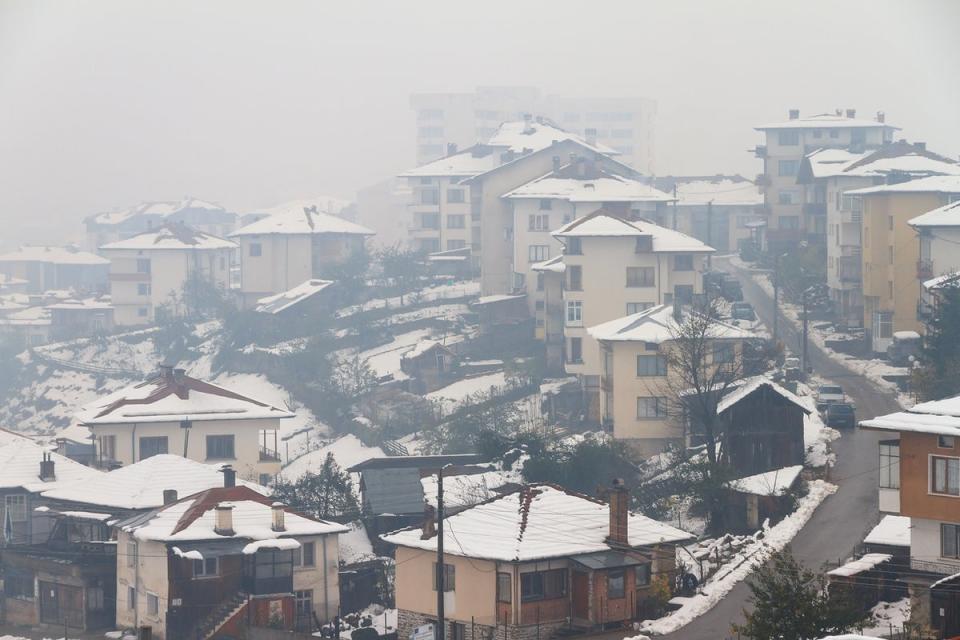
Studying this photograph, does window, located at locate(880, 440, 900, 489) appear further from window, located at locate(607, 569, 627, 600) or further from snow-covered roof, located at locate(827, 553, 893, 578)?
window, located at locate(607, 569, 627, 600)

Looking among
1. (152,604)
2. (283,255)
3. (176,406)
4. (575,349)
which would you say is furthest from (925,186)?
(283,255)

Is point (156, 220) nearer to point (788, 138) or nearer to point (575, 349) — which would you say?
point (788, 138)

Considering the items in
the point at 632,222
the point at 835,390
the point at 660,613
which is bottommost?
the point at 660,613

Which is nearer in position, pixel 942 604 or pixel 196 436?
pixel 942 604

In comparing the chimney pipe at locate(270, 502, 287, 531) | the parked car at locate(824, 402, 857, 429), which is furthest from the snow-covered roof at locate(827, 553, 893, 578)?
the parked car at locate(824, 402, 857, 429)

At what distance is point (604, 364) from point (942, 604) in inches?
1100

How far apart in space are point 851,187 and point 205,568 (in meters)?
39.8

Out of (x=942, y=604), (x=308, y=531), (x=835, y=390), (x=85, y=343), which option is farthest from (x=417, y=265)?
(x=942, y=604)

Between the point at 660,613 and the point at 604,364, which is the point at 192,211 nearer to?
the point at 604,364

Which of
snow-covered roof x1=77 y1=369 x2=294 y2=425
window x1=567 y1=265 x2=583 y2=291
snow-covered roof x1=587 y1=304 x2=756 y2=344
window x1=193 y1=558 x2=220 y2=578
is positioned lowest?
window x1=193 y1=558 x2=220 y2=578

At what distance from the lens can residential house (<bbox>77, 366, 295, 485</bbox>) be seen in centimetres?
5425

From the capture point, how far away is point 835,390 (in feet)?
172

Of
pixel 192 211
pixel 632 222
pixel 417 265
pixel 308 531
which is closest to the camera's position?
pixel 308 531

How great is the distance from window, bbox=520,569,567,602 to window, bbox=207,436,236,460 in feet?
71.3
